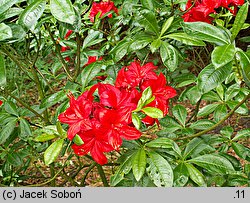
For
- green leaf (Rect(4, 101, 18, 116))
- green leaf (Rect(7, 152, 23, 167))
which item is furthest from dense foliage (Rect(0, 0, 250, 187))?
green leaf (Rect(7, 152, 23, 167))

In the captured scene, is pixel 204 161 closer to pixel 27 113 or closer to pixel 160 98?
pixel 160 98

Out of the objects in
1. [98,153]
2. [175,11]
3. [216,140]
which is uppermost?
[175,11]

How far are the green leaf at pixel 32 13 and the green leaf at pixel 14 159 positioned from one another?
92cm

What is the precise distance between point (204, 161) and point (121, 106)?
1.23ft

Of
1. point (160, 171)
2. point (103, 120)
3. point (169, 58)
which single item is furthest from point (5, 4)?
point (160, 171)

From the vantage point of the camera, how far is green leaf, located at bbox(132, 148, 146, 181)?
1.12 meters

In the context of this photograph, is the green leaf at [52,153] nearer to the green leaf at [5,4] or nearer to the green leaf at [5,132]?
the green leaf at [5,4]

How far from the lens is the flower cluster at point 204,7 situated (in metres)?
1.36

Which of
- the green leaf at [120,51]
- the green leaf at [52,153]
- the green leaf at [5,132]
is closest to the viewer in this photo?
the green leaf at [52,153]

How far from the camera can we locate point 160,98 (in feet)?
3.96

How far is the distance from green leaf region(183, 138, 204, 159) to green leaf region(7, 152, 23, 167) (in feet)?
2.65

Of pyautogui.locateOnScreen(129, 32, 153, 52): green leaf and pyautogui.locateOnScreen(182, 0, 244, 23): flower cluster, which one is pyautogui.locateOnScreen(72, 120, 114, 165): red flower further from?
pyautogui.locateOnScreen(182, 0, 244, 23): flower cluster

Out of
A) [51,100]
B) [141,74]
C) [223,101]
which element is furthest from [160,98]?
[223,101]

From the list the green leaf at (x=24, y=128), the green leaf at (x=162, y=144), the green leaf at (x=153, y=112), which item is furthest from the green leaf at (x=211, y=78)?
the green leaf at (x=24, y=128)
